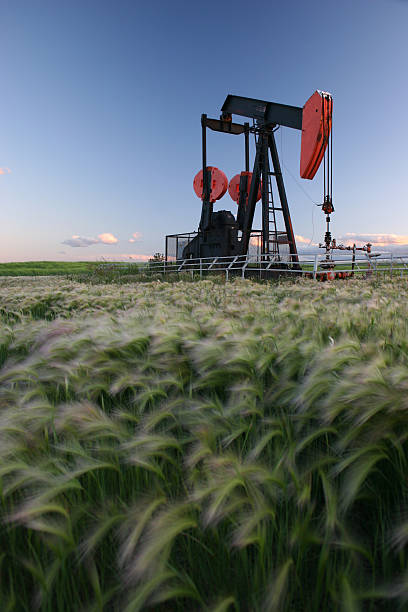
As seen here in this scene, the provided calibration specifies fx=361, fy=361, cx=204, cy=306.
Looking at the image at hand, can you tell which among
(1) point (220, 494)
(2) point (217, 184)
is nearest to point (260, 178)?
(2) point (217, 184)

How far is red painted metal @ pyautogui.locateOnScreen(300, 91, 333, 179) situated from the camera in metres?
10.7

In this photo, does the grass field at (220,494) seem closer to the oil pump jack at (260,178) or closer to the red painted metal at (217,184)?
the oil pump jack at (260,178)

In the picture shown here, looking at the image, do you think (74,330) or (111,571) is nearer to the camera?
(111,571)

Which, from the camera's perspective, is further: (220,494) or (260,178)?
(260,178)

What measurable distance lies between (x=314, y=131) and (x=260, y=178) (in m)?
3.89

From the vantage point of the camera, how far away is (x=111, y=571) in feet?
3.32

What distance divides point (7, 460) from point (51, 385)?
999mm

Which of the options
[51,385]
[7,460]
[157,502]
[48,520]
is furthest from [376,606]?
[51,385]

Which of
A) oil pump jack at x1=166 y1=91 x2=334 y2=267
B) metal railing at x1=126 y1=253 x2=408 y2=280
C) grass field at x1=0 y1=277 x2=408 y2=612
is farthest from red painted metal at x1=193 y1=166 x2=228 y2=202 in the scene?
grass field at x1=0 y1=277 x2=408 y2=612

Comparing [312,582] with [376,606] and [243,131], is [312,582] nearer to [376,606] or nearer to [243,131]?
[376,606]

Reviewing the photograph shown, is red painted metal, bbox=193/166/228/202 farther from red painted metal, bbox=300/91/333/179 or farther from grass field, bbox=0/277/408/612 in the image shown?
grass field, bbox=0/277/408/612

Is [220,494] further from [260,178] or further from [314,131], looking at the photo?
[260,178]

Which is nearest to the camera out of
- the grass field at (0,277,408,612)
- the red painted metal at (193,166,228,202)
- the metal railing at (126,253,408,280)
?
the grass field at (0,277,408,612)

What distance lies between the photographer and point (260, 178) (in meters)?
14.7
